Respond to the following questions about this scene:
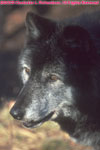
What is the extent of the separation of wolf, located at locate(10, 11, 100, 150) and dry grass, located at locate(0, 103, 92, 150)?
40.5 inches

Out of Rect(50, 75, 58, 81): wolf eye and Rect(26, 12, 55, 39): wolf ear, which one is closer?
Rect(50, 75, 58, 81): wolf eye

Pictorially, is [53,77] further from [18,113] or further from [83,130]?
[83,130]

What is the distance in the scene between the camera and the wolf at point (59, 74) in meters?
3.15

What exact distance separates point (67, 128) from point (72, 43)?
3.78 ft

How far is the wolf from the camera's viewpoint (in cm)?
315

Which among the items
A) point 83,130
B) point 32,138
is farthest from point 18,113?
point 32,138

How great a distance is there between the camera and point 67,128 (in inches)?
146

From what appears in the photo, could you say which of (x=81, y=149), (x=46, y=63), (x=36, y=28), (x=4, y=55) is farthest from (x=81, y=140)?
(x=4, y=55)

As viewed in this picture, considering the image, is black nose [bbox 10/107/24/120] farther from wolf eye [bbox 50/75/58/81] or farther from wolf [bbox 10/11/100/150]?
wolf eye [bbox 50/75/58/81]

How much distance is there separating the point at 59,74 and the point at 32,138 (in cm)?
181

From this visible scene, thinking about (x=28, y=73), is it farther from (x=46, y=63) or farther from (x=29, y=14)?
(x=29, y=14)

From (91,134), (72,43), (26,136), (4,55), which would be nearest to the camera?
(72,43)

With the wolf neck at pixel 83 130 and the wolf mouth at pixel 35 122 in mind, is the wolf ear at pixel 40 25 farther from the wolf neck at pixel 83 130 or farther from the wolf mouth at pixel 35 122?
the wolf neck at pixel 83 130

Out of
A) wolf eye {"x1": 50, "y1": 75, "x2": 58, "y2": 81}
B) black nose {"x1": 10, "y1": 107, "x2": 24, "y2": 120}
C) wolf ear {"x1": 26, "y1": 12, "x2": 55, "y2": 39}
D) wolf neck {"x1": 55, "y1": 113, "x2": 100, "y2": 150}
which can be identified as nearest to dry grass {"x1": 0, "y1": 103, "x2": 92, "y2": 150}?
wolf neck {"x1": 55, "y1": 113, "x2": 100, "y2": 150}
